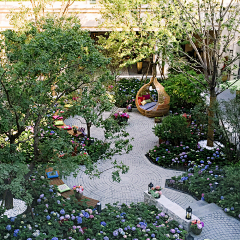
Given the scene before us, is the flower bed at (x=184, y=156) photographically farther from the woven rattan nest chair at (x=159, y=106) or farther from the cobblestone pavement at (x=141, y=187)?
the woven rattan nest chair at (x=159, y=106)

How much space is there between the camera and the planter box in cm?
831

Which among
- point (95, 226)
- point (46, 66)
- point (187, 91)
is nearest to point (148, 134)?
point (187, 91)

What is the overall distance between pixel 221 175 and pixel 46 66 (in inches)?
251

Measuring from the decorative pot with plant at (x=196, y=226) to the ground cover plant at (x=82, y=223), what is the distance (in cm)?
25

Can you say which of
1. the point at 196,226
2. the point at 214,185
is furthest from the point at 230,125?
the point at 196,226

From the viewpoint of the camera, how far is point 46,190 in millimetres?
9172

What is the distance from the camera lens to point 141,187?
11117mm

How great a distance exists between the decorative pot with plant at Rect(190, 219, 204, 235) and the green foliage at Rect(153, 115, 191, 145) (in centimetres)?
558

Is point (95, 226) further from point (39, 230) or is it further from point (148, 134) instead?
point (148, 134)

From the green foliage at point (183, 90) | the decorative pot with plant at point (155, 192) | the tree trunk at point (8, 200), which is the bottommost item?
the decorative pot with plant at point (155, 192)

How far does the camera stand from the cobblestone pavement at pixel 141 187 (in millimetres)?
8258

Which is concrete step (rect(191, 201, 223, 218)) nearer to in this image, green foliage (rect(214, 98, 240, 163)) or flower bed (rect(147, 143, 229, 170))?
flower bed (rect(147, 143, 229, 170))

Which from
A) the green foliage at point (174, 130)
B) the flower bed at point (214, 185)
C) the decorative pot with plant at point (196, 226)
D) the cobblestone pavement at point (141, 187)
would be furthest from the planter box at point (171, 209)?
the green foliage at point (174, 130)

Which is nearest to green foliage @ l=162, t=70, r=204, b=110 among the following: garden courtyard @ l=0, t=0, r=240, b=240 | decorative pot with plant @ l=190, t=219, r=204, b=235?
garden courtyard @ l=0, t=0, r=240, b=240
